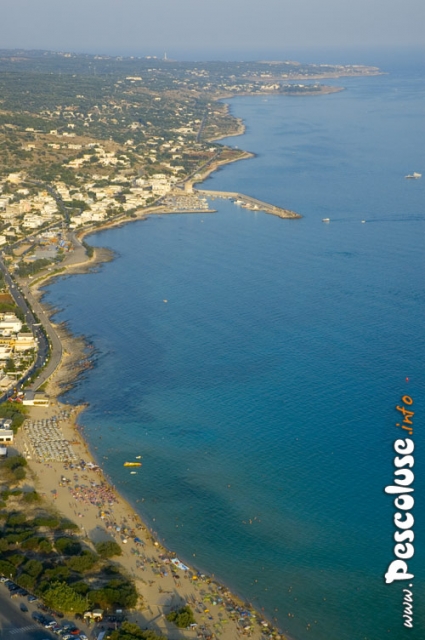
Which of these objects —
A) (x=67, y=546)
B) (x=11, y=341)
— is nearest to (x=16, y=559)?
(x=67, y=546)

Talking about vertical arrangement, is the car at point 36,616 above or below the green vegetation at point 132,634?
below

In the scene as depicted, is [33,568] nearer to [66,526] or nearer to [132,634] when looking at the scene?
[66,526]

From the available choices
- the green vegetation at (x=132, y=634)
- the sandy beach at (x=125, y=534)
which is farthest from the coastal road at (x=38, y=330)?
the green vegetation at (x=132, y=634)

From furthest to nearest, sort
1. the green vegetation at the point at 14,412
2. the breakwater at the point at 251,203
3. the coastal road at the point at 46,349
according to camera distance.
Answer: the breakwater at the point at 251,203
the coastal road at the point at 46,349
the green vegetation at the point at 14,412

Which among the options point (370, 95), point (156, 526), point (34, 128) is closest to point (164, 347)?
point (156, 526)

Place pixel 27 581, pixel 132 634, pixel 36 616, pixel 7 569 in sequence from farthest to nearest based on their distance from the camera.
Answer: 1. pixel 7 569
2. pixel 27 581
3. pixel 36 616
4. pixel 132 634

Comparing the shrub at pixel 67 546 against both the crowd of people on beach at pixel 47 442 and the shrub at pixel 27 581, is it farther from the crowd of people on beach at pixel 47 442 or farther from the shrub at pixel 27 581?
the crowd of people on beach at pixel 47 442
